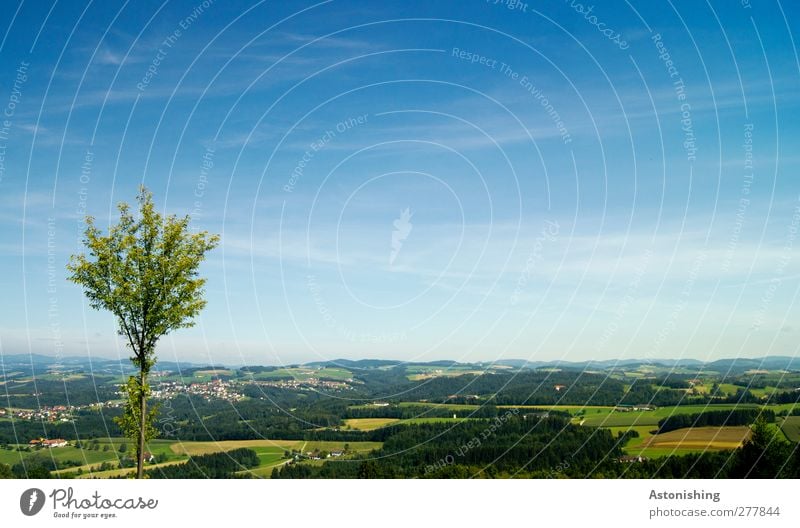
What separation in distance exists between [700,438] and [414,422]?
22163 millimetres

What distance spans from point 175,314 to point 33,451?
79.0 feet

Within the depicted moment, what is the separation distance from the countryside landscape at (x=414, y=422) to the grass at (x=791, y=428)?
0.59 ft

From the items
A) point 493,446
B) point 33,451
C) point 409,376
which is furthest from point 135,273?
point 409,376

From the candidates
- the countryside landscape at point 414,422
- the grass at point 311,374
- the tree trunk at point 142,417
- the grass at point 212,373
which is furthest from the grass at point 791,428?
the grass at point 212,373

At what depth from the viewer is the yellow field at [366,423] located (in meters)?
47.1

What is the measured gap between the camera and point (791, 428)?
120ft

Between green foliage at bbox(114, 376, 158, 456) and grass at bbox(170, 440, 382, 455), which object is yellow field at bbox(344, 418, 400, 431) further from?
green foliage at bbox(114, 376, 158, 456)

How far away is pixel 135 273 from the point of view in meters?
17.7

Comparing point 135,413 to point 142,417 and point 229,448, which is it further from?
point 229,448

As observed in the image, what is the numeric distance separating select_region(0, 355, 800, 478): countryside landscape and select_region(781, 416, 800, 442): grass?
0.18 meters

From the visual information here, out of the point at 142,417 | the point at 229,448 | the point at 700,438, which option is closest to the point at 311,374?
the point at 229,448

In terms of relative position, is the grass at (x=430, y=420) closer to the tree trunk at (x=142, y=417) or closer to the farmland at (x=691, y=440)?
the farmland at (x=691, y=440)

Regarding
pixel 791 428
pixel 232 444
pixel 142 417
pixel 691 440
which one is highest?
pixel 142 417
